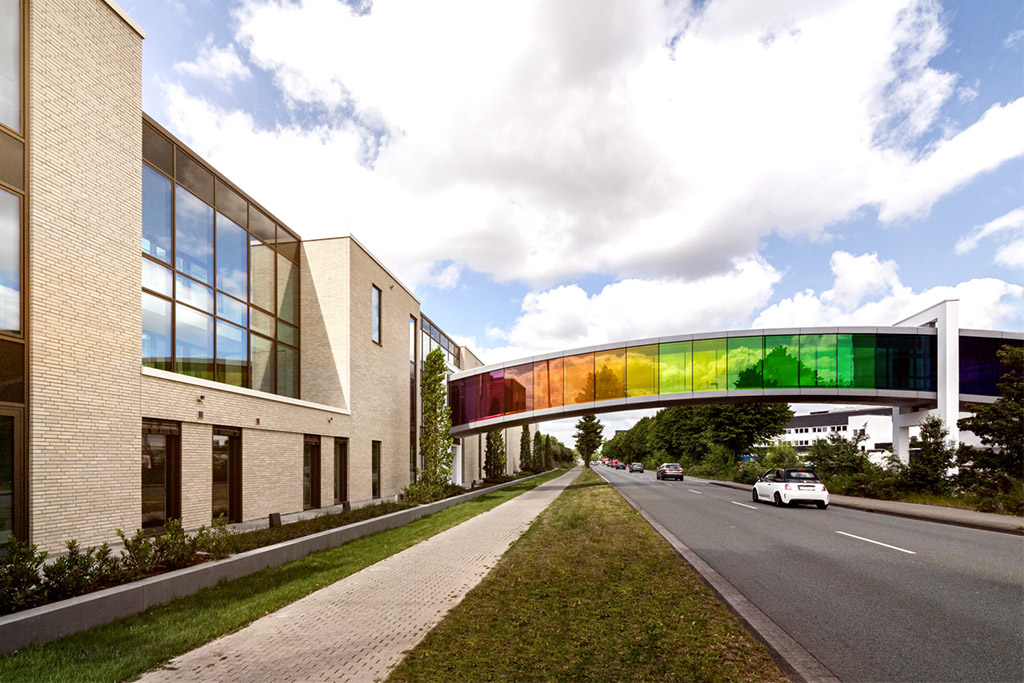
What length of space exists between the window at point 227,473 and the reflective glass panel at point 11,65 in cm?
830

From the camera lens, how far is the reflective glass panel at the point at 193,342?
1567 cm

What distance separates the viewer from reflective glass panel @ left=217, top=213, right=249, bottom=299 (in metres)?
18.0

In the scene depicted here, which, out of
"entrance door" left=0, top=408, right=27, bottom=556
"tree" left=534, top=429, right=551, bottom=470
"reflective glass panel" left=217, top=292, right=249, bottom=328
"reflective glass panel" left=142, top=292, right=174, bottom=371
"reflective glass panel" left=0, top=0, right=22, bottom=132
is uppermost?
"reflective glass panel" left=0, top=0, right=22, bottom=132

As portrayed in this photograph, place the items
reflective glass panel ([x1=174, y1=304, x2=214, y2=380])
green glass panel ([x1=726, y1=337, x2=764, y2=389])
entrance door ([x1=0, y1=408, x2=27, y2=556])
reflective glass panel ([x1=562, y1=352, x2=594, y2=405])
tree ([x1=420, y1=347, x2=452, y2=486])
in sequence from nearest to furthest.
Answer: entrance door ([x1=0, y1=408, x2=27, y2=556])
reflective glass panel ([x1=174, y1=304, x2=214, y2=380])
tree ([x1=420, y1=347, x2=452, y2=486])
green glass panel ([x1=726, y1=337, x2=764, y2=389])
reflective glass panel ([x1=562, y1=352, x2=594, y2=405])

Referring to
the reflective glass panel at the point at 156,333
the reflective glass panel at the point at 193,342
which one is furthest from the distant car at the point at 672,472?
the reflective glass panel at the point at 156,333

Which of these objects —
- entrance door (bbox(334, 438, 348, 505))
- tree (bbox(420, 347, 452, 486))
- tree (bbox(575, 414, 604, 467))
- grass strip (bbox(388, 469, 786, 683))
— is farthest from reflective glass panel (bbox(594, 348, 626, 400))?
tree (bbox(575, 414, 604, 467))

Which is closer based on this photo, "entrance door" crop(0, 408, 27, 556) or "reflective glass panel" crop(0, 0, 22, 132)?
"entrance door" crop(0, 408, 27, 556)

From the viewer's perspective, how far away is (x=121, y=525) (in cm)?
1185

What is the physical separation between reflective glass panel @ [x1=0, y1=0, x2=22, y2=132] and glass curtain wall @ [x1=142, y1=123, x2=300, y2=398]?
3.79 m

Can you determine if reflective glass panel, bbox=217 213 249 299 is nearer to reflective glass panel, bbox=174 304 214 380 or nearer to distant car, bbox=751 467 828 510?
reflective glass panel, bbox=174 304 214 380

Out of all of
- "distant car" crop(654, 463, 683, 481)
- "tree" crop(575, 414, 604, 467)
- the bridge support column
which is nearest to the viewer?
the bridge support column

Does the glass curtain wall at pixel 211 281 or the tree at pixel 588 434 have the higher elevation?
the glass curtain wall at pixel 211 281

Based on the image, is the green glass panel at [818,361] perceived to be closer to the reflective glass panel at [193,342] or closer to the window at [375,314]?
the window at [375,314]

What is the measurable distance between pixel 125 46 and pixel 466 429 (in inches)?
1115
